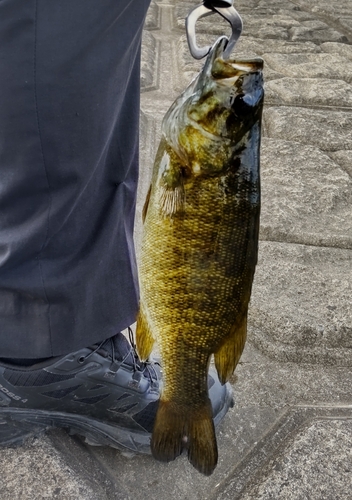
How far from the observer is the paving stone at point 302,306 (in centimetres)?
198

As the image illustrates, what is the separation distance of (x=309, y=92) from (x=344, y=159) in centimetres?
111

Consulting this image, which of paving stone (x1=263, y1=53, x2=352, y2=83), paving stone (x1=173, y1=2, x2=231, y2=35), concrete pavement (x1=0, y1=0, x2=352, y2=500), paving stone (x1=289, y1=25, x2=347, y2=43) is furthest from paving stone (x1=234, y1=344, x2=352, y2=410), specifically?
paving stone (x1=289, y1=25, x2=347, y2=43)

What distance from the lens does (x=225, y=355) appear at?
50.5 inches

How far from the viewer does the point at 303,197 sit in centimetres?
286

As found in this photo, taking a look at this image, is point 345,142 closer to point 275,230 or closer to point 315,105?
point 315,105

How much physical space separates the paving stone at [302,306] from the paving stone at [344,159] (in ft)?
3.01

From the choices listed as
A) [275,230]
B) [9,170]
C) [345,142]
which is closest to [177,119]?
[9,170]

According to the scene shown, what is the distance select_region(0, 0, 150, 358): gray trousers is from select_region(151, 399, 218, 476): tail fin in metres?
0.27

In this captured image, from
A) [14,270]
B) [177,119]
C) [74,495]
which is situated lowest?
[74,495]

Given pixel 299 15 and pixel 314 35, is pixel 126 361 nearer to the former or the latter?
pixel 314 35

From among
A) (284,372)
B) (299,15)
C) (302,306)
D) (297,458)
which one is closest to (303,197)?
(302,306)

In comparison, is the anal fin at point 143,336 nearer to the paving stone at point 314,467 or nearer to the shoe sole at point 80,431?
the shoe sole at point 80,431

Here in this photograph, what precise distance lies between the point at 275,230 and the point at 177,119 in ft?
4.84

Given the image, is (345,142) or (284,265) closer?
(284,265)
